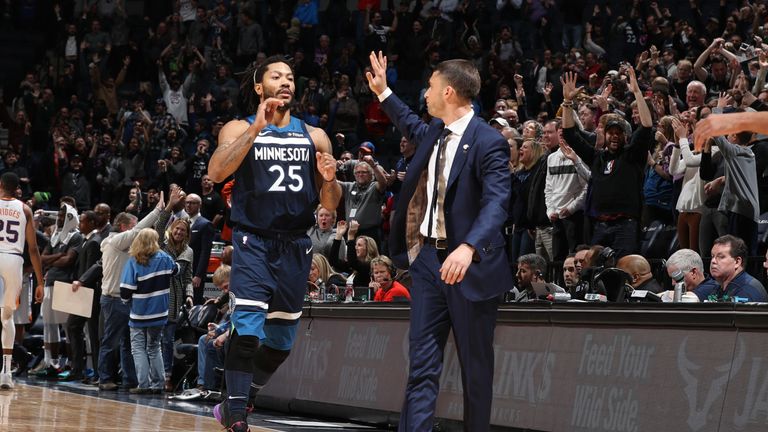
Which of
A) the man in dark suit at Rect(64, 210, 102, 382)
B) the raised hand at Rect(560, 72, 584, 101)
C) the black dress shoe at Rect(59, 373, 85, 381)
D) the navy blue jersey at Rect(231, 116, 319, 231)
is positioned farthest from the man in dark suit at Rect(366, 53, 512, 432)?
the black dress shoe at Rect(59, 373, 85, 381)

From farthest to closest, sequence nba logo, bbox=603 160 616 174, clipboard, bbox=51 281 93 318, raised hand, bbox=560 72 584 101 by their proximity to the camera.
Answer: clipboard, bbox=51 281 93 318
raised hand, bbox=560 72 584 101
nba logo, bbox=603 160 616 174

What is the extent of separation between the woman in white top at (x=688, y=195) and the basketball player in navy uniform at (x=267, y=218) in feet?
15.5

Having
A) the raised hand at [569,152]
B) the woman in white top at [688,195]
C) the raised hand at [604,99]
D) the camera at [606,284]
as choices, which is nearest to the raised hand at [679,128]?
the woman in white top at [688,195]

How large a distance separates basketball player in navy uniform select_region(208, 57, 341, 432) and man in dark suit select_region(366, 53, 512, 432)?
1305 millimetres

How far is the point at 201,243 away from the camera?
1472 cm

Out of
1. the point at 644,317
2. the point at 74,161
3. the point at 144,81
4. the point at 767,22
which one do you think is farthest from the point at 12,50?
the point at 644,317

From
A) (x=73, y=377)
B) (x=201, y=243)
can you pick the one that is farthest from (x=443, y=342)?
(x=73, y=377)

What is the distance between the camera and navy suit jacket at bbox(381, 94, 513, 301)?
564 centimetres

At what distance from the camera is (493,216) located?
5.60 meters

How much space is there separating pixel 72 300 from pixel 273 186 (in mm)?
→ 7958

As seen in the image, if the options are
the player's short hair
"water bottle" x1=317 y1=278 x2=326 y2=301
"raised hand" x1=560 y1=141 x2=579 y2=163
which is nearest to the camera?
"water bottle" x1=317 y1=278 x2=326 y2=301

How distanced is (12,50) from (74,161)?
8145 mm

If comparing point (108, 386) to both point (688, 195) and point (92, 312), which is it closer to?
point (92, 312)

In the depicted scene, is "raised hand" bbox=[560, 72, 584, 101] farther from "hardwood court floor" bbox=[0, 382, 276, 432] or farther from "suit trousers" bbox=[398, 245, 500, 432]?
"suit trousers" bbox=[398, 245, 500, 432]
